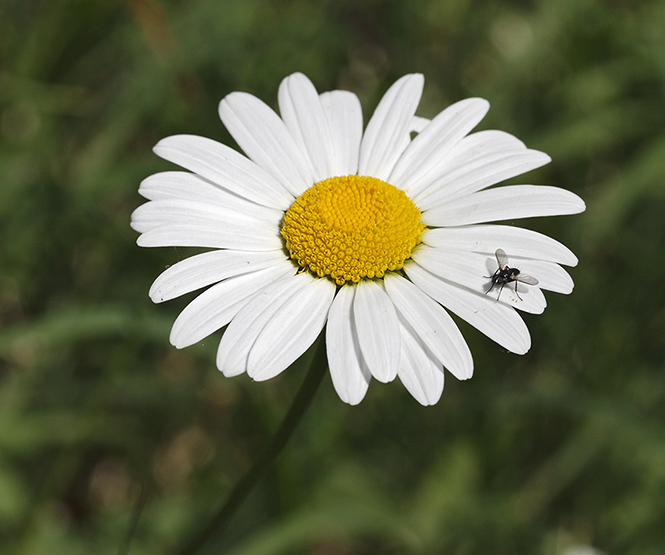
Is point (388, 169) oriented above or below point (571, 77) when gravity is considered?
below

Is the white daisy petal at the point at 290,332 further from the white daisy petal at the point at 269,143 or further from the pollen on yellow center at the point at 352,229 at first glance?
the white daisy petal at the point at 269,143

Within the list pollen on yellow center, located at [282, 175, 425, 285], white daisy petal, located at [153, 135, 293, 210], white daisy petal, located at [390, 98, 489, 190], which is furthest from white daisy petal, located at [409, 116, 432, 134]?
white daisy petal, located at [153, 135, 293, 210]

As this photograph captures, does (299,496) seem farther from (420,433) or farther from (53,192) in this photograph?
(53,192)

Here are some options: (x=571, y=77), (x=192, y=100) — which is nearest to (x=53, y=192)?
(x=192, y=100)

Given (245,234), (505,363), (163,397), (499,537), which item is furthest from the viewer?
(505,363)

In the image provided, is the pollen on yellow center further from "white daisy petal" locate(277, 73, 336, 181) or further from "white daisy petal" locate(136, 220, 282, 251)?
"white daisy petal" locate(277, 73, 336, 181)

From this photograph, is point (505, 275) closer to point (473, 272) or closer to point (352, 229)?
point (473, 272)
